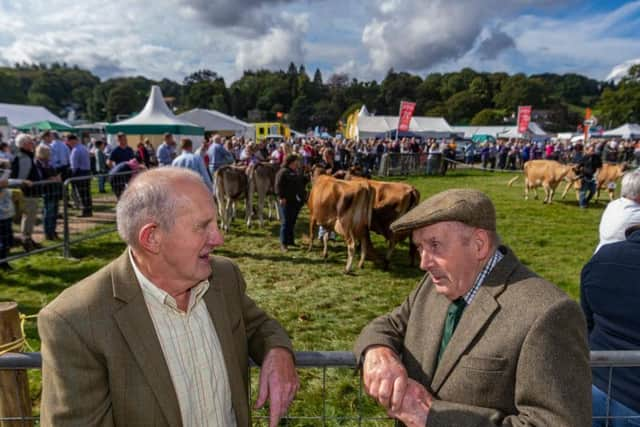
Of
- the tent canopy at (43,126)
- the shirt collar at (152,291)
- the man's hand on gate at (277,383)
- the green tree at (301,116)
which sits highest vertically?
the green tree at (301,116)

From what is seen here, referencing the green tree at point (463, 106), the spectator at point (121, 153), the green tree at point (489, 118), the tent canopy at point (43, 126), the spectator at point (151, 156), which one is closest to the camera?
the spectator at point (121, 153)

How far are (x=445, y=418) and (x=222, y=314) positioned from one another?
93cm

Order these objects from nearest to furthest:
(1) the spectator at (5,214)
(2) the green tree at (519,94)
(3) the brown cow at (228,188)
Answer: (1) the spectator at (5,214)
(3) the brown cow at (228,188)
(2) the green tree at (519,94)

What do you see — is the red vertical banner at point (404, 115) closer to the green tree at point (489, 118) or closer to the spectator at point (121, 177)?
the spectator at point (121, 177)

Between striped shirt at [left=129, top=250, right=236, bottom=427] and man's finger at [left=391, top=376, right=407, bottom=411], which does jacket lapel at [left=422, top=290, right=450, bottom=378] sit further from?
striped shirt at [left=129, top=250, right=236, bottom=427]

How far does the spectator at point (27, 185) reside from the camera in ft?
24.8

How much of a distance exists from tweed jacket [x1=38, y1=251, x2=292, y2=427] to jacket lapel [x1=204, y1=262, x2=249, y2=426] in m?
0.25

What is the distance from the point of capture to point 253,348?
194 centimetres

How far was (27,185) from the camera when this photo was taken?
7.29 metres

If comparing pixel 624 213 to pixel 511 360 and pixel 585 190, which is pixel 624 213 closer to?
pixel 511 360

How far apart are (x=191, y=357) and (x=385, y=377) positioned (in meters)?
0.73

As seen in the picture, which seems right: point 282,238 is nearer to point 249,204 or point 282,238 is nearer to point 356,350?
point 249,204

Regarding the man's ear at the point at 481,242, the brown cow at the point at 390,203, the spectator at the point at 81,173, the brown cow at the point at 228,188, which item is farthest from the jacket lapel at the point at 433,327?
the spectator at the point at 81,173

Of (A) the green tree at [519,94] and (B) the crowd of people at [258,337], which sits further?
(A) the green tree at [519,94]
